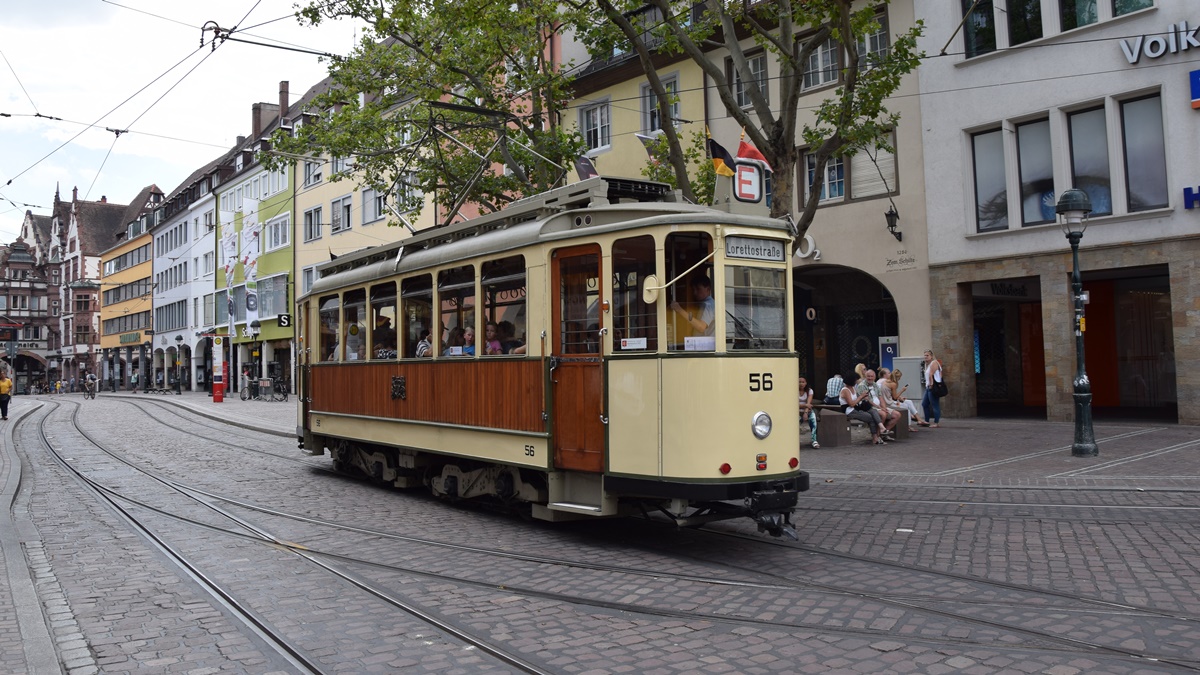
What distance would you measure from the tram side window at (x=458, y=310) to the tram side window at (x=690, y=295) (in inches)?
108

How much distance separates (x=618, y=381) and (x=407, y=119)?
13.0m

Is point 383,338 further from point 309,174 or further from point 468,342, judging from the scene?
point 309,174

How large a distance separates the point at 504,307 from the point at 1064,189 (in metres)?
13.8

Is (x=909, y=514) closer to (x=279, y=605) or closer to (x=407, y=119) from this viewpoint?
(x=279, y=605)

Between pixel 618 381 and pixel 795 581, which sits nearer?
pixel 795 581

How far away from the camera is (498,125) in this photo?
16.0 m

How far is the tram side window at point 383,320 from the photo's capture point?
11.4 metres

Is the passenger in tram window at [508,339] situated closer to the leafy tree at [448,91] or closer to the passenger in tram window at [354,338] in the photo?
the passenger in tram window at [354,338]

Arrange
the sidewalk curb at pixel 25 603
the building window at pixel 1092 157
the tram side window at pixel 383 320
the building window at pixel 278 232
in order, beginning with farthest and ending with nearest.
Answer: the building window at pixel 278 232 → the building window at pixel 1092 157 → the tram side window at pixel 383 320 → the sidewalk curb at pixel 25 603

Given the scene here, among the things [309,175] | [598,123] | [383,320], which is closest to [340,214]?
[309,175]

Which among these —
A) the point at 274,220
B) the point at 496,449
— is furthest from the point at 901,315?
the point at 274,220

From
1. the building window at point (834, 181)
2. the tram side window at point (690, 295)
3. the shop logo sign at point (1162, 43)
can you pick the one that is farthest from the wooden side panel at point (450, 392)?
the shop logo sign at point (1162, 43)

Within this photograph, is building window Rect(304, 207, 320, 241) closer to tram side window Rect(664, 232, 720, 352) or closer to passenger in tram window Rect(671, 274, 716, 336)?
tram side window Rect(664, 232, 720, 352)

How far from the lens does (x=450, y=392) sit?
9.98 m
